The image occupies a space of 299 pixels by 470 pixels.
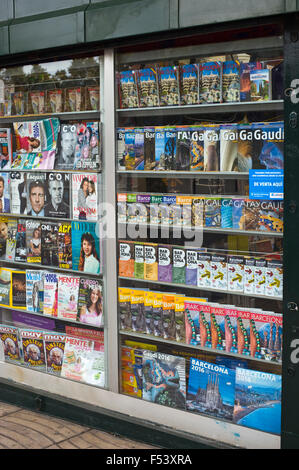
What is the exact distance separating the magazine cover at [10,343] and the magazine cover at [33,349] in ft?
0.27

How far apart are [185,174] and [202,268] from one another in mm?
693

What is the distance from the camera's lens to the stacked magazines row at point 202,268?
3906mm

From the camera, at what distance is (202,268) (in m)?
4.20

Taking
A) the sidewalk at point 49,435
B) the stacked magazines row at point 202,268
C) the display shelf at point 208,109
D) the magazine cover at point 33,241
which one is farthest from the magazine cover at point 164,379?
the display shelf at point 208,109

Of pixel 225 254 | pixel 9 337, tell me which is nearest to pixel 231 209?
pixel 225 254

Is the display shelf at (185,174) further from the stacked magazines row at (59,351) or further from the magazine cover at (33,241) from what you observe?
the stacked magazines row at (59,351)

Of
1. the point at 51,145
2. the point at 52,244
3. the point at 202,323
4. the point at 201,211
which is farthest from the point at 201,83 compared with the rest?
the point at 52,244

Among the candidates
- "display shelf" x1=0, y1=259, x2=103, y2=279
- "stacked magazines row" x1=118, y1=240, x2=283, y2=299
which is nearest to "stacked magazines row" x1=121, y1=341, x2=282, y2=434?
"stacked magazines row" x1=118, y1=240, x2=283, y2=299

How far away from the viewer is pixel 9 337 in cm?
535

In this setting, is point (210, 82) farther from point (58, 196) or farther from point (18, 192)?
point (18, 192)

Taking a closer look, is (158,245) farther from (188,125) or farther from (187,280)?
(188,125)

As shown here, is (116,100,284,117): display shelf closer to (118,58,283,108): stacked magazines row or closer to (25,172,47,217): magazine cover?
(118,58,283,108): stacked magazines row

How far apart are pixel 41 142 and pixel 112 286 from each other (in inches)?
54.5

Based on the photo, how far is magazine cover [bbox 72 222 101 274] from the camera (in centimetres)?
466
